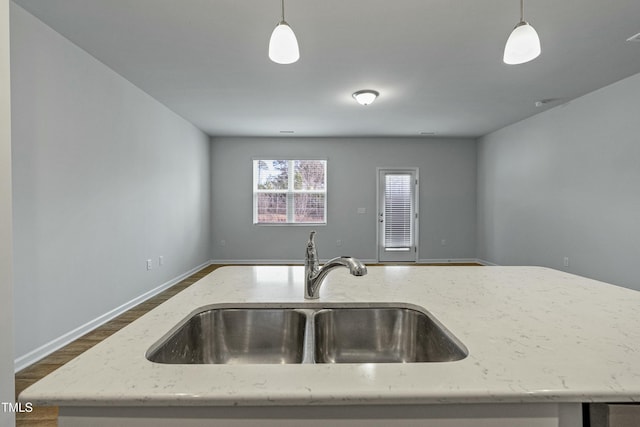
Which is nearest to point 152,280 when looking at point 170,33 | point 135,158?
point 135,158

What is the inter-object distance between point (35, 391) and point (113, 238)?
3175 millimetres

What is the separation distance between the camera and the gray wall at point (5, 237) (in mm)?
1382

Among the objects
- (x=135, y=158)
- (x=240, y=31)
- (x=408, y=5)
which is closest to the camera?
(x=408, y=5)

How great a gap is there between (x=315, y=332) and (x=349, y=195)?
18.3ft

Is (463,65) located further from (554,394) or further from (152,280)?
(152,280)

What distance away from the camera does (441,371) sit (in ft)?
2.00

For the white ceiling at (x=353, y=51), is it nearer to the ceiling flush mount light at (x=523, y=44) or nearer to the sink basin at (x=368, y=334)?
the ceiling flush mount light at (x=523, y=44)

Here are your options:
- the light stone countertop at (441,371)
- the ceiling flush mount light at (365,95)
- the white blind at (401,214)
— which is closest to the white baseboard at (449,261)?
the white blind at (401,214)

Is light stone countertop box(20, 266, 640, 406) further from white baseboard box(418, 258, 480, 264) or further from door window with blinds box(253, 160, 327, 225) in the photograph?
white baseboard box(418, 258, 480, 264)

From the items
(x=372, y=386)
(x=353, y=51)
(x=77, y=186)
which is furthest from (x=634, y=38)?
(x=77, y=186)

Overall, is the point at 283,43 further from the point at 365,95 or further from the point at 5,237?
the point at 365,95

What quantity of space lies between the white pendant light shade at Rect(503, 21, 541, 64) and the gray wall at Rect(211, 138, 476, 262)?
4997 millimetres

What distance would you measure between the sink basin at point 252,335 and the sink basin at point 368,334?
88 millimetres

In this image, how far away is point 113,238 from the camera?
3.26 meters
